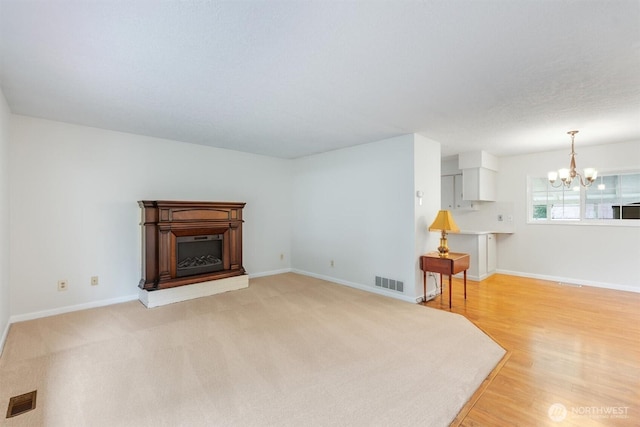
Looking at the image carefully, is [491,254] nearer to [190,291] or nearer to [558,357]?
[558,357]

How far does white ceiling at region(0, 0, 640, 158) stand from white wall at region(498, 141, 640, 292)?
1.26m

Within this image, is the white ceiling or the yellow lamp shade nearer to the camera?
the white ceiling

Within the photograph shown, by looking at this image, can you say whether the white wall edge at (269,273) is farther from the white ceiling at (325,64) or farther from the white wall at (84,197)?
the white ceiling at (325,64)

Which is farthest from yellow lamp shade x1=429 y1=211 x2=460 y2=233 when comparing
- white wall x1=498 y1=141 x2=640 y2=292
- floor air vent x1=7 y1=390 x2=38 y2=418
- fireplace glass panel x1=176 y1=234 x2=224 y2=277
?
floor air vent x1=7 y1=390 x2=38 y2=418

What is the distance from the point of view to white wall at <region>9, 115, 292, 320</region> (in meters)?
3.46

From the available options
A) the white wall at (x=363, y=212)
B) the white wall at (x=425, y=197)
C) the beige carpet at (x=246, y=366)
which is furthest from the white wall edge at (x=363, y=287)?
the beige carpet at (x=246, y=366)

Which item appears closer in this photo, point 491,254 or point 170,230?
point 170,230

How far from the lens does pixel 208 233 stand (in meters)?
4.58

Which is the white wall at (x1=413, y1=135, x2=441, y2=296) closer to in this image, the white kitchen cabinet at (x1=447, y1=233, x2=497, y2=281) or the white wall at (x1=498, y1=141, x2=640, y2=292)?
the white kitchen cabinet at (x1=447, y1=233, x2=497, y2=281)

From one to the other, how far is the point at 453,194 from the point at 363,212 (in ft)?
8.84

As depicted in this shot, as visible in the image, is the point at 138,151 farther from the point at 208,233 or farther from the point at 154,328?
the point at 154,328

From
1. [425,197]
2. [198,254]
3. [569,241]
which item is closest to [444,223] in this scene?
[425,197]

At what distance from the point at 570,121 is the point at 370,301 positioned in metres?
3.46

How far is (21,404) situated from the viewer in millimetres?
1929
